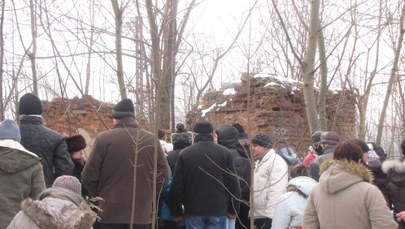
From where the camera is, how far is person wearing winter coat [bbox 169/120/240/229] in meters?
5.93

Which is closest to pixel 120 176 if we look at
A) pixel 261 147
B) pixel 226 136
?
pixel 226 136

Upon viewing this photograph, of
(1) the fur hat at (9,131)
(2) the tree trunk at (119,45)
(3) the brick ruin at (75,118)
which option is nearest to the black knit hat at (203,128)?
(1) the fur hat at (9,131)

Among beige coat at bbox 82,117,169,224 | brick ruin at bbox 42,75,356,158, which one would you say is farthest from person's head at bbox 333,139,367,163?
brick ruin at bbox 42,75,356,158

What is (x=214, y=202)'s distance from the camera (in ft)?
19.5

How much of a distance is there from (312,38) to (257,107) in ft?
14.3

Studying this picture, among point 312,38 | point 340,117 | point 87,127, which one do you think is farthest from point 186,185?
point 87,127

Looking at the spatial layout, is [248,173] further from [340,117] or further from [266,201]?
[340,117]

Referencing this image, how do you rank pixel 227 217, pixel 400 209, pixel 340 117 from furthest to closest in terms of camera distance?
pixel 340 117
pixel 227 217
pixel 400 209

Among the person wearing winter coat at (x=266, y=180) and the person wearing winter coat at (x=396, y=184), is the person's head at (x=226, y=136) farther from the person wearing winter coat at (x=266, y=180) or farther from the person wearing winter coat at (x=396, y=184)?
the person wearing winter coat at (x=396, y=184)

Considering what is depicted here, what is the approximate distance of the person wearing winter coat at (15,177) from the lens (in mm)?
4531

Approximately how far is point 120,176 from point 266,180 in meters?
1.83

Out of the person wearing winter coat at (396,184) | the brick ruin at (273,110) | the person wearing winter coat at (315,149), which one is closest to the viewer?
the person wearing winter coat at (396,184)

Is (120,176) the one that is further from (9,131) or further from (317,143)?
(317,143)

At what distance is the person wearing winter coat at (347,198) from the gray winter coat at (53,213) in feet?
6.25
